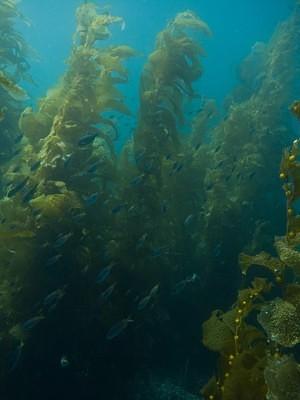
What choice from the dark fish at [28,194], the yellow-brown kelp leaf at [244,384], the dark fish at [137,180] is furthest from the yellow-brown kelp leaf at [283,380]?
the dark fish at [137,180]

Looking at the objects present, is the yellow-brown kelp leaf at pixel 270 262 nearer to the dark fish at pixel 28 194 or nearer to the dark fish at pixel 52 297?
the dark fish at pixel 52 297

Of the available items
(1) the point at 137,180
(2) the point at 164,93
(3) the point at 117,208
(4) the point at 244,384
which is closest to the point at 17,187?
(3) the point at 117,208

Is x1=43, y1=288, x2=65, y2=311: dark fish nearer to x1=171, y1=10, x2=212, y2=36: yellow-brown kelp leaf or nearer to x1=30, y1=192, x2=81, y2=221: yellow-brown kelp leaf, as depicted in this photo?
x1=30, y1=192, x2=81, y2=221: yellow-brown kelp leaf

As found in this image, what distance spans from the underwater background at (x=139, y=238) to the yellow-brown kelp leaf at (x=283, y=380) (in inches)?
0.4

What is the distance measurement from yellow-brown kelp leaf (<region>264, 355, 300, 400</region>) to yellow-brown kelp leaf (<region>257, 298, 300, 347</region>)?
16 cm

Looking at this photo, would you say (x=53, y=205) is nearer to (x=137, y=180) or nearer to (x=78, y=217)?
(x=78, y=217)

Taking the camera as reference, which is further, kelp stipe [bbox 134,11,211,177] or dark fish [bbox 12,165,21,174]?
kelp stipe [bbox 134,11,211,177]

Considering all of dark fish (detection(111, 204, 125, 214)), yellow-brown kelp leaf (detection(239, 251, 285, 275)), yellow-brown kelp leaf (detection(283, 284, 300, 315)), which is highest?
dark fish (detection(111, 204, 125, 214))

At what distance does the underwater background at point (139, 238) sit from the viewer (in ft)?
13.4

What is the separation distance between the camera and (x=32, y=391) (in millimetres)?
6004

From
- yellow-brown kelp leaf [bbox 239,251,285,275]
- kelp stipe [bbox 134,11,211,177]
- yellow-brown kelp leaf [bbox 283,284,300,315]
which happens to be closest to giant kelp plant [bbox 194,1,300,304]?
kelp stipe [bbox 134,11,211,177]

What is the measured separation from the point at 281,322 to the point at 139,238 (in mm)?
3957

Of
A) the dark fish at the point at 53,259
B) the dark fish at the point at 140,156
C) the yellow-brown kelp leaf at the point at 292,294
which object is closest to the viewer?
the yellow-brown kelp leaf at the point at 292,294

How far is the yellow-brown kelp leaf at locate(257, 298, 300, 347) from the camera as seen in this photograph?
3.36 metres
